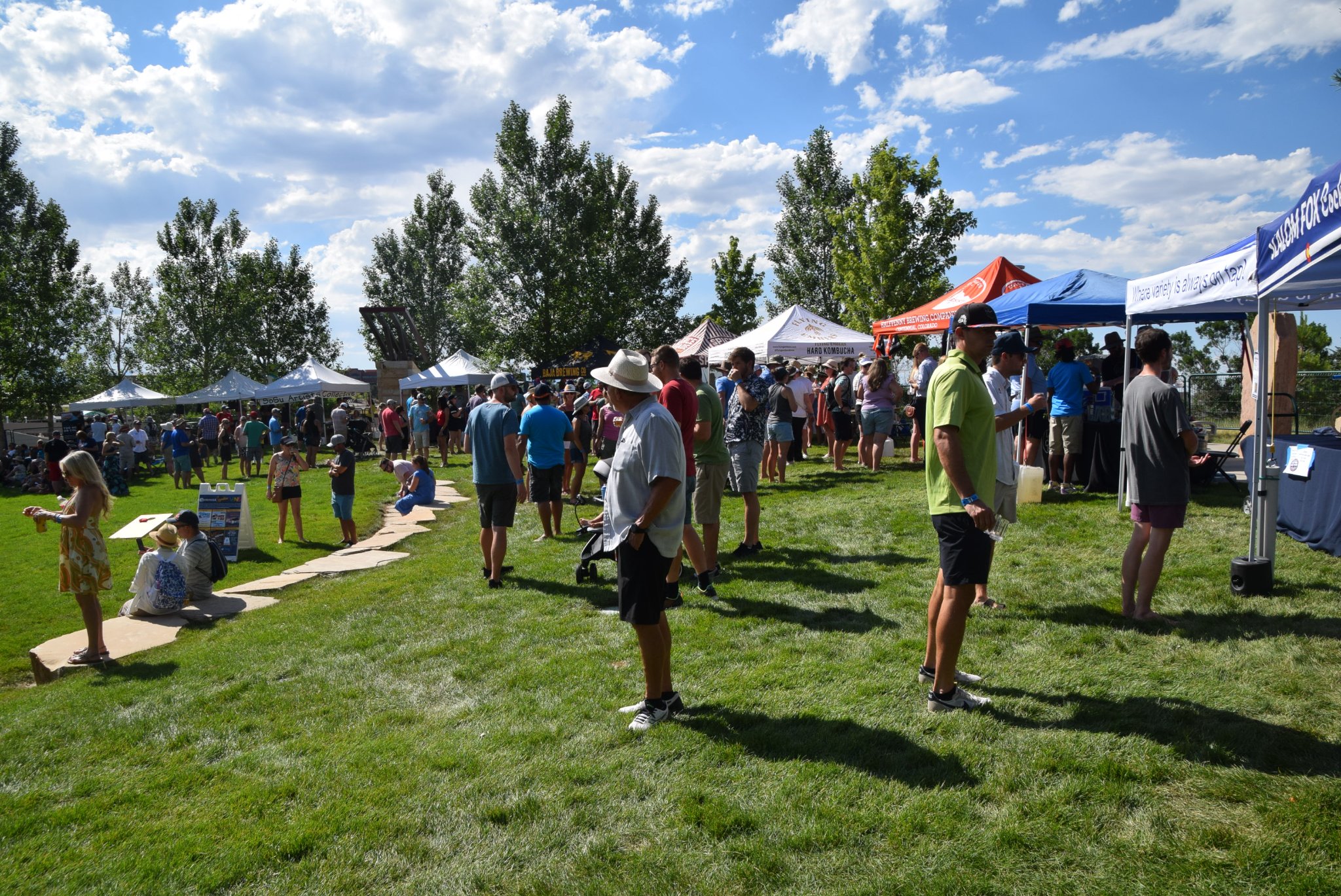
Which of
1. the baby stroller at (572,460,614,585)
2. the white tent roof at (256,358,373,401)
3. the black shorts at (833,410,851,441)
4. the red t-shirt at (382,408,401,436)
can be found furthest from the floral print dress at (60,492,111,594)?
the white tent roof at (256,358,373,401)

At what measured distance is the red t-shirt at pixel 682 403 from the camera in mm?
5504

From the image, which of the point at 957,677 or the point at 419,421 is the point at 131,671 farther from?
the point at 419,421

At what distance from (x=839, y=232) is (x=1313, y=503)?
29389 mm

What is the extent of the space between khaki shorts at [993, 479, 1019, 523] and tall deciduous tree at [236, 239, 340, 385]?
44.4 m

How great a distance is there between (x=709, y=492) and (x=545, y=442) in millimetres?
2234

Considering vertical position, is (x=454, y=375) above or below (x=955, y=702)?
above

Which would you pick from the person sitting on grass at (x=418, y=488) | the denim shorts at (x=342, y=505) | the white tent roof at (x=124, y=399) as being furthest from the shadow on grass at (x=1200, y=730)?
the white tent roof at (x=124, y=399)

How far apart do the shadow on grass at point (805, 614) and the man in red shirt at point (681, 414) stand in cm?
24

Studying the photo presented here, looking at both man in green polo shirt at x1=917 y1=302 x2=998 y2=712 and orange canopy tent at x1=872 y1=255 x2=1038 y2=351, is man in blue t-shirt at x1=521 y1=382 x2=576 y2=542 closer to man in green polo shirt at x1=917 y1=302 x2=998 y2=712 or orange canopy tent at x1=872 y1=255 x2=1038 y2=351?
man in green polo shirt at x1=917 y1=302 x2=998 y2=712

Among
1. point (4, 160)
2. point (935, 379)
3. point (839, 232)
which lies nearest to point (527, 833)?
point (935, 379)

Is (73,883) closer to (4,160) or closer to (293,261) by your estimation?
(4,160)

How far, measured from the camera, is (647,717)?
388 centimetres

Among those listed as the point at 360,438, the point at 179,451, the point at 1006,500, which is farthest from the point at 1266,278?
the point at 360,438

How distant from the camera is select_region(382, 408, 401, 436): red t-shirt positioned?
18.6 m
